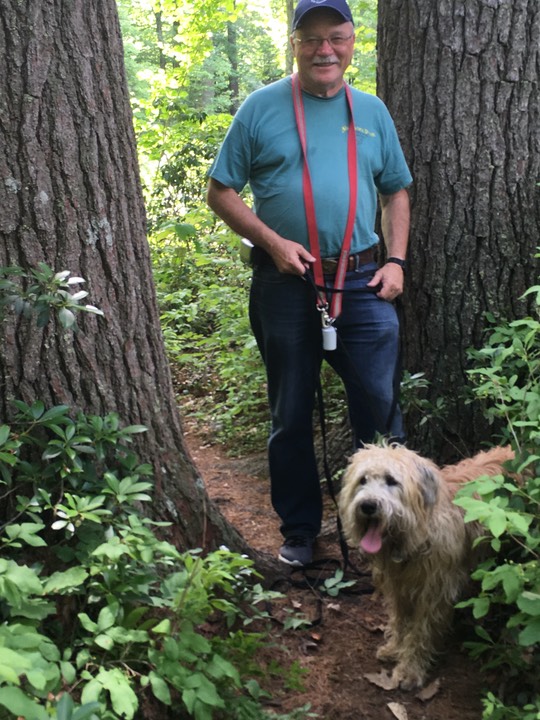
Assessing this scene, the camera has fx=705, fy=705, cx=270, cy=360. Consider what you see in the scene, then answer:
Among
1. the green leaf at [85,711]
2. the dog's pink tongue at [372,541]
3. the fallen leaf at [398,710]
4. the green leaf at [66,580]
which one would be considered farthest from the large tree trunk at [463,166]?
the green leaf at [85,711]

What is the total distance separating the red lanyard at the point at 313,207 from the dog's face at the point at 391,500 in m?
0.92

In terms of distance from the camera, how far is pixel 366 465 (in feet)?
10.3

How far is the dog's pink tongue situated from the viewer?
3.07 metres

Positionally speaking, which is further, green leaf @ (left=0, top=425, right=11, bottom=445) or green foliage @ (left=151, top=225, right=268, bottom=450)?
green foliage @ (left=151, top=225, right=268, bottom=450)

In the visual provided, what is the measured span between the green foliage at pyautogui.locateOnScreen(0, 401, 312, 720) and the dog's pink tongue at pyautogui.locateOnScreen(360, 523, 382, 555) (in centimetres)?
51

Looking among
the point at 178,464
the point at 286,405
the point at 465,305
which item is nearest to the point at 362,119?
the point at 465,305

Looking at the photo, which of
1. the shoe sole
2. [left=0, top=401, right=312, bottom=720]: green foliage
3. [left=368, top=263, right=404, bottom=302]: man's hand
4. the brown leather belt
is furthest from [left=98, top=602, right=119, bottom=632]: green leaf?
[left=368, top=263, right=404, bottom=302]: man's hand

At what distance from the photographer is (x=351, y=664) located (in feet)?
10.7

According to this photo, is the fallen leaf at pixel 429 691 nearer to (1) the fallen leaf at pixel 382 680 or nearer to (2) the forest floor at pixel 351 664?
(2) the forest floor at pixel 351 664

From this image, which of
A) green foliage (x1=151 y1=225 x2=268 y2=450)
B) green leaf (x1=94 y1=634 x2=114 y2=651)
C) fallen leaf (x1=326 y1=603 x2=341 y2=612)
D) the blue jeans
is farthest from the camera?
green foliage (x1=151 y1=225 x2=268 y2=450)

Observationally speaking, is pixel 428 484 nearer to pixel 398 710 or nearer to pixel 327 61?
pixel 398 710

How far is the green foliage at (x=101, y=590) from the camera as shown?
208cm

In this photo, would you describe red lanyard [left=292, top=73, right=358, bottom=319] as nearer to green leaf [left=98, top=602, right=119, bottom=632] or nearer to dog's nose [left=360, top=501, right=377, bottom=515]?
dog's nose [left=360, top=501, right=377, bottom=515]

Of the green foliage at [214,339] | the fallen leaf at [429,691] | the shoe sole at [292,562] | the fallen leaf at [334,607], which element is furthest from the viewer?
the green foliage at [214,339]
